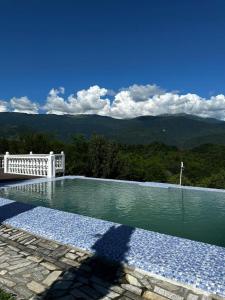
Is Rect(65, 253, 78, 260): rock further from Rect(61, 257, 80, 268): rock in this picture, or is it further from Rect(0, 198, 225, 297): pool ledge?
Rect(0, 198, 225, 297): pool ledge

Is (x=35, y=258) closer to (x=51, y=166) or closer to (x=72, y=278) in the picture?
(x=72, y=278)

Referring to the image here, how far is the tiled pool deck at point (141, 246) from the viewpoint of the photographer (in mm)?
3729

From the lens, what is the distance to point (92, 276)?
3.73m

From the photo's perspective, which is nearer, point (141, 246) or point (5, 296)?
point (5, 296)

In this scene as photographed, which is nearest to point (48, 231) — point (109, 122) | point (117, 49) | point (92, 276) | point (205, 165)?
point (92, 276)

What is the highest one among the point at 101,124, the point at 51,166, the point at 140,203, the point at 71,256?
the point at 101,124

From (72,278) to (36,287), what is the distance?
0.43m

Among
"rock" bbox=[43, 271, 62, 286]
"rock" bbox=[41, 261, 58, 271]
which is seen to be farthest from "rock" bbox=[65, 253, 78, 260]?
"rock" bbox=[43, 271, 62, 286]

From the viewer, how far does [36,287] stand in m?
3.42

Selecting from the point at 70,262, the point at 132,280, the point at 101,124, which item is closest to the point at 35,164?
the point at 70,262

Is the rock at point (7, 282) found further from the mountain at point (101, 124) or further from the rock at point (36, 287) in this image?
the mountain at point (101, 124)

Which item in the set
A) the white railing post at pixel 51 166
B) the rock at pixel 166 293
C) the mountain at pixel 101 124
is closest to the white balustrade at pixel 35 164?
the white railing post at pixel 51 166

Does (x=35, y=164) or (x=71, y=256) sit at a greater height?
(x=35, y=164)

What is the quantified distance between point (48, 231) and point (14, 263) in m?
1.34
